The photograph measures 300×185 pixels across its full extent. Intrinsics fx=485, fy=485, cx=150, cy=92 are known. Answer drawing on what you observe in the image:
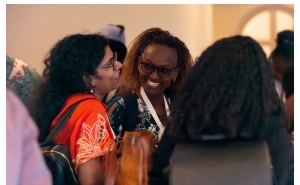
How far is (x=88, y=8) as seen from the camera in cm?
256

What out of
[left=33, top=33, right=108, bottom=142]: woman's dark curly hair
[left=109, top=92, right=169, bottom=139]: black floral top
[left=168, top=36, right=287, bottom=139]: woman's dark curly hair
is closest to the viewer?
[left=168, top=36, right=287, bottom=139]: woman's dark curly hair

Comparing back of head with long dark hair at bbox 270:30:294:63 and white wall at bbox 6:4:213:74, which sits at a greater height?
white wall at bbox 6:4:213:74

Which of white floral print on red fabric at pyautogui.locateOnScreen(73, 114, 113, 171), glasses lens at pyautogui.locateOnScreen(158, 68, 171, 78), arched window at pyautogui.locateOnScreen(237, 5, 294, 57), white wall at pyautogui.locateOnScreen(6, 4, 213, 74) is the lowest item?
white floral print on red fabric at pyautogui.locateOnScreen(73, 114, 113, 171)

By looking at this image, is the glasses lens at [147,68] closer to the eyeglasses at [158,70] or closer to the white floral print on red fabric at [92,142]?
the eyeglasses at [158,70]

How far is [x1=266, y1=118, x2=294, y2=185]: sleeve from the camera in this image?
1.49 metres

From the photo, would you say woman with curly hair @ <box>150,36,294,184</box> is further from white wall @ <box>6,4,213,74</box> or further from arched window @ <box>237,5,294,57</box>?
arched window @ <box>237,5,294,57</box>

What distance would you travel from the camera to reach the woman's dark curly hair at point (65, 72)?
184 centimetres

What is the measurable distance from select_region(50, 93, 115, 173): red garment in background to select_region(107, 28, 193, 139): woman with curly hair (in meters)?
0.25

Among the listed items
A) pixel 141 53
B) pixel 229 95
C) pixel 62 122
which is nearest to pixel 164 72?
pixel 141 53

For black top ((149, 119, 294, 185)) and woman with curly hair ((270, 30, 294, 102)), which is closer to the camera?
black top ((149, 119, 294, 185))

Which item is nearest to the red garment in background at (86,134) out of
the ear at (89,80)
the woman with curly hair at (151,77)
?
the ear at (89,80)

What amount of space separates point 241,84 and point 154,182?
423 millimetres

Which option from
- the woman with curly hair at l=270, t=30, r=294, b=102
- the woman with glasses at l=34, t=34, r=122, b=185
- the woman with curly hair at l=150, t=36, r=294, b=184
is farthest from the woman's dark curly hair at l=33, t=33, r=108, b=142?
the woman with curly hair at l=270, t=30, r=294, b=102
